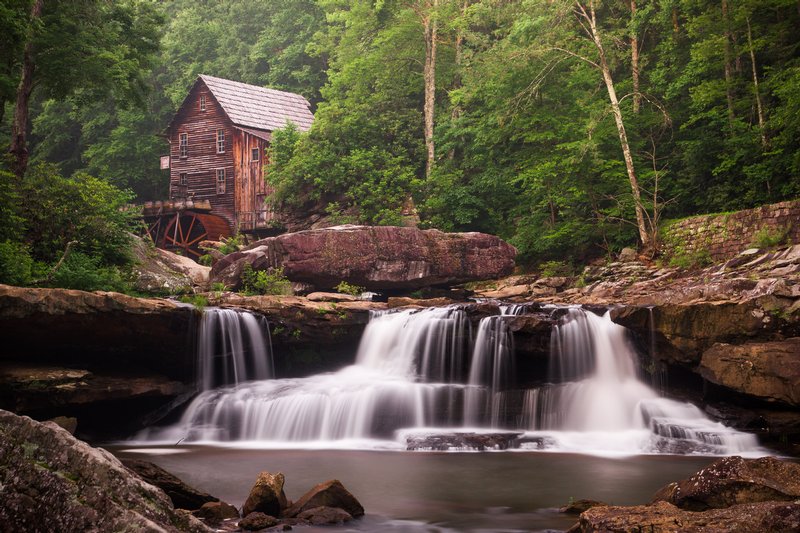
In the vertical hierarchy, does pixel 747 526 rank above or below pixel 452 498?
above

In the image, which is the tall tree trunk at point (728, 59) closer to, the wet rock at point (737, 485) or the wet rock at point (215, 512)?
the wet rock at point (737, 485)

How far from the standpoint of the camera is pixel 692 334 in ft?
41.8

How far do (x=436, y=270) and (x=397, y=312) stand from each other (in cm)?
439

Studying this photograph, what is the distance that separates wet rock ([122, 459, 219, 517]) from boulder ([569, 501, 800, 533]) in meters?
3.64

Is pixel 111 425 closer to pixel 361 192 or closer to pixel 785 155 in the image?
pixel 361 192

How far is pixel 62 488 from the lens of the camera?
11.3ft

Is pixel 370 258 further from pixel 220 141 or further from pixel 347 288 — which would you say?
pixel 220 141

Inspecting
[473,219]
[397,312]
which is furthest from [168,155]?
[397,312]

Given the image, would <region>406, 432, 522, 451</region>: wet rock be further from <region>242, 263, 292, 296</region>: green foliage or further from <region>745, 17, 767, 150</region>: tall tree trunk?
<region>745, 17, 767, 150</region>: tall tree trunk

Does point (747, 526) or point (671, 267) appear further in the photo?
point (671, 267)

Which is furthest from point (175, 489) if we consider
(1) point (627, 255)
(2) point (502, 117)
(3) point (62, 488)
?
(2) point (502, 117)

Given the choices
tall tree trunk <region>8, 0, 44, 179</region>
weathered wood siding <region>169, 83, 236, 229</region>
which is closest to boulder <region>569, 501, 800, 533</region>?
tall tree trunk <region>8, 0, 44, 179</region>

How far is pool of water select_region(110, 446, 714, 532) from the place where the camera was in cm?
740

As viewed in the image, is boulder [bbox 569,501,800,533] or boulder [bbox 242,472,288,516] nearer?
boulder [bbox 569,501,800,533]
